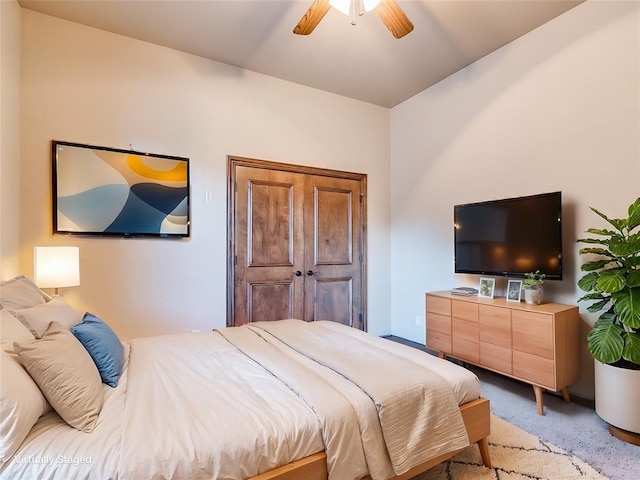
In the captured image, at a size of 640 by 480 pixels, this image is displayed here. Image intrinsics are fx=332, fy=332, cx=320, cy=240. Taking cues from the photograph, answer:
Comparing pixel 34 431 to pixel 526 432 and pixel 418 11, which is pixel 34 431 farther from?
pixel 418 11

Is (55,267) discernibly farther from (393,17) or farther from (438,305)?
(438,305)

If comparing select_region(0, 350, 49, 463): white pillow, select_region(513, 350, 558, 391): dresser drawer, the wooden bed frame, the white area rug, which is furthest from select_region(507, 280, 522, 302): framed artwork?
select_region(0, 350, 49, 463): white pillow

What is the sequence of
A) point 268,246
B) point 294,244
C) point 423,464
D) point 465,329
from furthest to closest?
point 294,244, point 268,246, point 465,329, point 423,464

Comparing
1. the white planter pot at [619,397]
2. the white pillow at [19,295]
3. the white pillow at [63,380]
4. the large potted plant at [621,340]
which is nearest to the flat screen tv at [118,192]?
the white pillow at [19,295]

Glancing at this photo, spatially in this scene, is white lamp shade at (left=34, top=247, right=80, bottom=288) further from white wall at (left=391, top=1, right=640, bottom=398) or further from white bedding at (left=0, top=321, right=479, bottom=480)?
white wall at (left=391, top=1, right=640, bottom=398)

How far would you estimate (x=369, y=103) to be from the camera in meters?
4.46

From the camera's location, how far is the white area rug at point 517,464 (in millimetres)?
1782

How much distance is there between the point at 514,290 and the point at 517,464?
144cm

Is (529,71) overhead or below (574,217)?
overhead

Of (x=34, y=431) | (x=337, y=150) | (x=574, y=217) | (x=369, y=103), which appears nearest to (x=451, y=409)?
(x=34, y=431)

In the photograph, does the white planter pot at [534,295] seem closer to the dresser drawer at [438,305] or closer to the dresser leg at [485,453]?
the dresser drawer at [438,305]

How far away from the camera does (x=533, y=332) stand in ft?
8.15

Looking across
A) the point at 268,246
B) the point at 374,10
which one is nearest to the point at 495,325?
the point at 268,246

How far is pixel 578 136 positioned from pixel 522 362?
1.86m
